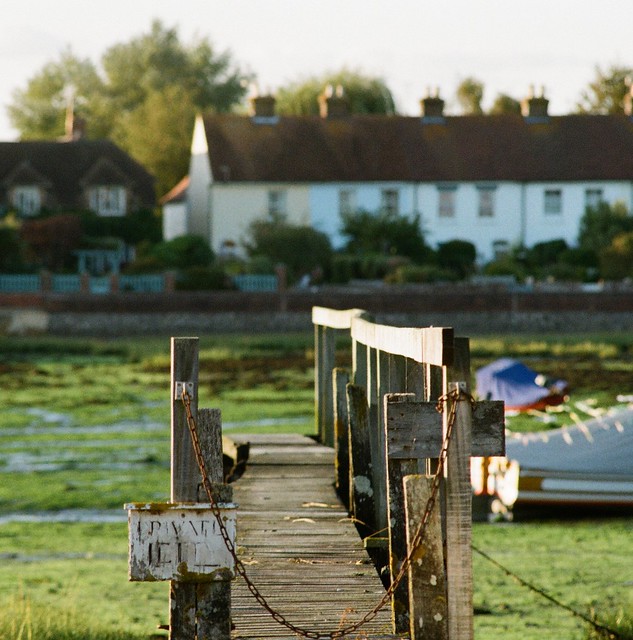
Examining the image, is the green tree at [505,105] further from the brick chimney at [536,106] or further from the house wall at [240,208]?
the house wall at [240,208]

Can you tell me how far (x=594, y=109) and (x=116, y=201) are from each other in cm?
3103

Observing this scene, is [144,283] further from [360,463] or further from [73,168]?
[360,463]

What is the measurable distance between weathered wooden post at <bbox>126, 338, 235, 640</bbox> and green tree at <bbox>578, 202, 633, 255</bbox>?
5020cm

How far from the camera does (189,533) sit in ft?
19.7

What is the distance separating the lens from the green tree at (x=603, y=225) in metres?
55.2

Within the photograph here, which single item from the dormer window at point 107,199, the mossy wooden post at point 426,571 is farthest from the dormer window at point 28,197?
the mossy wooden post at point 426,571

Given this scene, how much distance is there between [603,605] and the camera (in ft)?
38.8

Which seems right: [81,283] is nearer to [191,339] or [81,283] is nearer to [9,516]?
[9,516]

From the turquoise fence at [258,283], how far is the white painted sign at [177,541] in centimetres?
4382

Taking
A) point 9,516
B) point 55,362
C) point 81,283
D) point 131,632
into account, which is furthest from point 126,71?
point 131,632

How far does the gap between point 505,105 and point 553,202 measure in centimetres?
2107

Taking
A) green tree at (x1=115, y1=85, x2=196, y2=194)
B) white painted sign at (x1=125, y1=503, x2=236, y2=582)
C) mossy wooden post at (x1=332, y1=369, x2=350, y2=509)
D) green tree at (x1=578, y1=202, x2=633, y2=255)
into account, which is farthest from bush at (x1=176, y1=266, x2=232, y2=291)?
white painted sign at (x1=125, y1=503, x2=236, y2=582)

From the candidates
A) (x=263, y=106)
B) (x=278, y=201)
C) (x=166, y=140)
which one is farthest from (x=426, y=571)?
(x=166, y=140)

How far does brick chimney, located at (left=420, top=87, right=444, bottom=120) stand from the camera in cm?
6166
